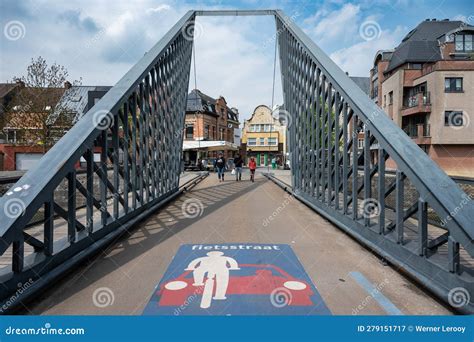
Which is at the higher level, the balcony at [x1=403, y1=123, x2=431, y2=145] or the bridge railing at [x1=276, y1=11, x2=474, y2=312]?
the balcony at [x1=403, y1=123, x2=431, y2=145]

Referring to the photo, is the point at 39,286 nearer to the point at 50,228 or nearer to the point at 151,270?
the point at 50,228

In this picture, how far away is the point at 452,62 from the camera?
34.1 metres

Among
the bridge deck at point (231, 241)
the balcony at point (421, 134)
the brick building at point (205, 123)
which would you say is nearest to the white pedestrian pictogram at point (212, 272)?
the bridge deck at point (231, 241)

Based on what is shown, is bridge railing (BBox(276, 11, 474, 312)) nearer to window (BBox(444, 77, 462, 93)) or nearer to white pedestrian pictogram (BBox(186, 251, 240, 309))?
white pedestrian pictogram (BBox(186, 251, 240, 309))

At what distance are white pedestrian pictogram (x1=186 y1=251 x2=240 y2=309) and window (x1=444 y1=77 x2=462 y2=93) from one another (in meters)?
37.6

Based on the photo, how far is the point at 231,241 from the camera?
6.39 m

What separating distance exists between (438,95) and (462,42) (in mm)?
8989

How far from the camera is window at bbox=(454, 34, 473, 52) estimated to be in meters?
38.2

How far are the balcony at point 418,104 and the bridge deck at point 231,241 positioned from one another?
32230 mm

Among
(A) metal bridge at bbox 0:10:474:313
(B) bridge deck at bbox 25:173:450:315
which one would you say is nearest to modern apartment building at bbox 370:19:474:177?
(A) metal bridge at bbox 0:10:474:313

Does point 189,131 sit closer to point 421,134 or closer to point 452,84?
point 421,134

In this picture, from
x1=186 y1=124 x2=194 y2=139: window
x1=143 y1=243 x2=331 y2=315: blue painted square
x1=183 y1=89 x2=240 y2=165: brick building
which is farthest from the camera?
x1=186 y1=124 x2=194 y2=139: window

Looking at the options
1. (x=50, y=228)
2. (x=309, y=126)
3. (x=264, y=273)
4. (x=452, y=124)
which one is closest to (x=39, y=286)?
(x=50, y=228)

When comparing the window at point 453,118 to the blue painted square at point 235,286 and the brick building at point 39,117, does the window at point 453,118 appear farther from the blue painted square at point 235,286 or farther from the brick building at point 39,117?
the blue painted square at point 235,286
